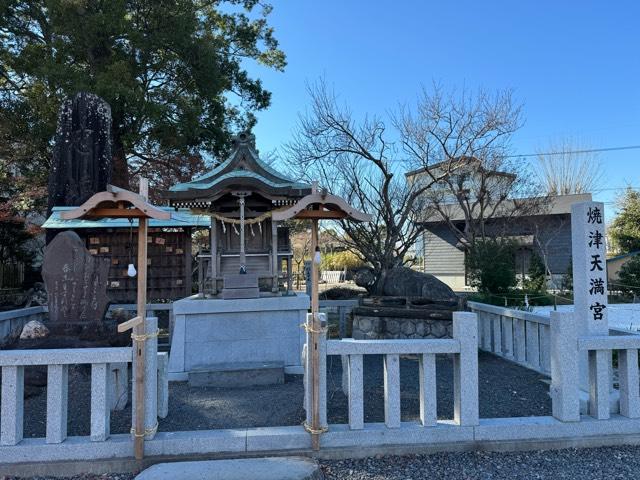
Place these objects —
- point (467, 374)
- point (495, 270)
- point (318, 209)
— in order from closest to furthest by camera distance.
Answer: point (467, 374) → point (318, 209) → point (495, 270)

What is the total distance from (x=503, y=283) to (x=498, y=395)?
4.93 metres

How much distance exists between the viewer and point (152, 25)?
48.3 feet

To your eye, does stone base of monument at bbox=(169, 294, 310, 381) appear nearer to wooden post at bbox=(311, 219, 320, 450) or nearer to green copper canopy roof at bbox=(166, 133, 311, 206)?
green copper canopy roof at bbox=(166, 133, 311, 206)

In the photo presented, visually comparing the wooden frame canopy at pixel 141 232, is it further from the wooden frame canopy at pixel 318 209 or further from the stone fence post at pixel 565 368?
the stone fence post at pixel 565 368

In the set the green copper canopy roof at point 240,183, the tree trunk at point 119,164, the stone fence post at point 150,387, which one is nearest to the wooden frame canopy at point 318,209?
the stone fence post at point 150,387

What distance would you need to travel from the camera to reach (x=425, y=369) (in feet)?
12.5

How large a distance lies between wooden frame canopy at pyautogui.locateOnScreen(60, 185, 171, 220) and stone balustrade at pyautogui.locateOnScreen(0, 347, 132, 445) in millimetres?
1186

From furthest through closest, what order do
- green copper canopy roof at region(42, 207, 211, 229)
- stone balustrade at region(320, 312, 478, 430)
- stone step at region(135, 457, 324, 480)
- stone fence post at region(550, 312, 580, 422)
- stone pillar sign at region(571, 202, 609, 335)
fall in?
green copper canopy roof at region(42, 207, 211, 229)
stone pillar sign at region(571, 202, 609, 335)
stone fence post at region(550, 312, 580, 422)
stone balustrade at region(320, 312, 478, 430)
stone step at region(135, 457, 324, 480)

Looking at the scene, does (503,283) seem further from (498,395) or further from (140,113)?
(140,113)

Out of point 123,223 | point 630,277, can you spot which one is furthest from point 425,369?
point 630,277

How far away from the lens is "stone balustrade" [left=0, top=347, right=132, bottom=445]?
3.45 meters

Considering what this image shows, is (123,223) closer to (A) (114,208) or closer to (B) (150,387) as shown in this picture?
(A) (114,208)

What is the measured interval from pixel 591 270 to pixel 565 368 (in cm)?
147

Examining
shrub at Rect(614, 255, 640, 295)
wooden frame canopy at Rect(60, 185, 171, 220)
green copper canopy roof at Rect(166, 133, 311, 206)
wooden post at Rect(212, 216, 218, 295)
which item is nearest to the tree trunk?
green copper canopy roof at Rect(166, 133, 311, 206)
